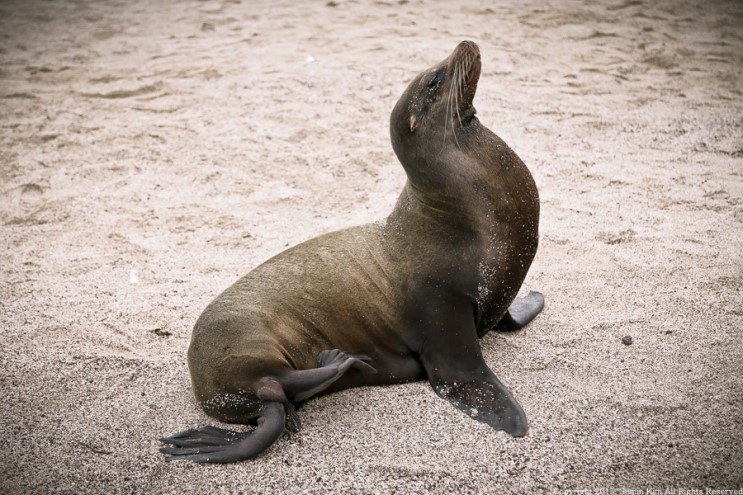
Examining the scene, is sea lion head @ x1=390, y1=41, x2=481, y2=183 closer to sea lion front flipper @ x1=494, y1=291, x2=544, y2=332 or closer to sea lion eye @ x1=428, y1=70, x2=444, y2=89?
sea lion eye @ x1=428, y1=70, x2=444, y2=89

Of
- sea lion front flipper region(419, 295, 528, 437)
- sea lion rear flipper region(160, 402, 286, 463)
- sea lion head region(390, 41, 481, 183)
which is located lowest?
sea lion rear flipper region(160, 402, 286, 463)

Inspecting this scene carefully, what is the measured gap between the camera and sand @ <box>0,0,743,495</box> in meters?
2.59

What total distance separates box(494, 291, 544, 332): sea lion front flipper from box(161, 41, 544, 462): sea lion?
23 cm

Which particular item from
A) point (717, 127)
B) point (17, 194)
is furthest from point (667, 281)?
point (17, 194)

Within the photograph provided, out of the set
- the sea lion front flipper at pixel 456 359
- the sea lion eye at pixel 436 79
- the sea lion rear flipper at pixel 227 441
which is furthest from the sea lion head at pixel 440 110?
the sea lion rear flipper at pixel 227 441

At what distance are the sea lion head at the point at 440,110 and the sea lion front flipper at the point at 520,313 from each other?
2.97 feet

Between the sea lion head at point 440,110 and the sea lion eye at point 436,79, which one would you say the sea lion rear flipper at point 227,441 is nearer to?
the sea lion head at point 440,110

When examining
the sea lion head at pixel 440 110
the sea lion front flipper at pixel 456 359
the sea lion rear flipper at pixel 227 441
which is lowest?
the sea lion rear flipper at pixel 227 441

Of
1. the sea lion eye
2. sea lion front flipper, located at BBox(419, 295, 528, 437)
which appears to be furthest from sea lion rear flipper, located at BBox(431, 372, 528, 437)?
the sea lion eye

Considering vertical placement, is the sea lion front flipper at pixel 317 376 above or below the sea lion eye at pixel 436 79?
below

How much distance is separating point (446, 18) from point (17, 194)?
539 centimetres

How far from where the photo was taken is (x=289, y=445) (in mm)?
2705

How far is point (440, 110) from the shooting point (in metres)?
3.06

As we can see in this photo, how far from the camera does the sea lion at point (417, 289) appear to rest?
9.48ft
